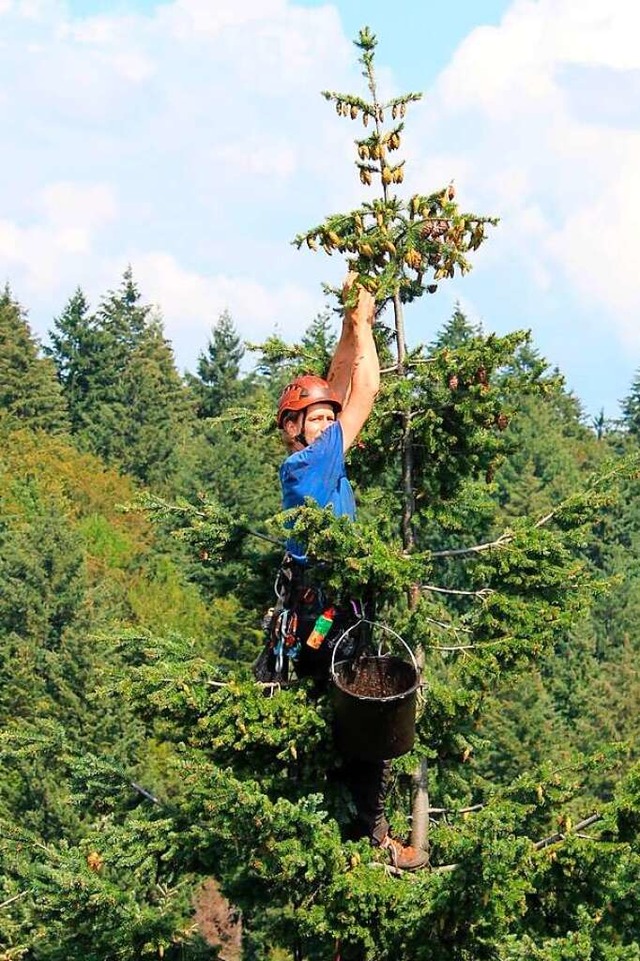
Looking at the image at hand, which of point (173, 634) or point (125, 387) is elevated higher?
point (125, 387)

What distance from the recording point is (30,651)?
112ft

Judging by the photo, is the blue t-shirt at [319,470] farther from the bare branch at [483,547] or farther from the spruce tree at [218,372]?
the spruce tree at [218,372]

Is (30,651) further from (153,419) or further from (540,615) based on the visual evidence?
(153,419)

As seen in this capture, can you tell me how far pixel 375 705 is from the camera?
6.70 meters

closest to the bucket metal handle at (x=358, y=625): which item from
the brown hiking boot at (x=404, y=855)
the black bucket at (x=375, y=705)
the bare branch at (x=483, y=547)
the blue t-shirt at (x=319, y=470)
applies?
the black bucket at (x=375, y=705)

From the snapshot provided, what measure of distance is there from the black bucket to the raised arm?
1331mm

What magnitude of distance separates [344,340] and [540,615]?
2020mm

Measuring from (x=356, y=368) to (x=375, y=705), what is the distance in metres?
2.12

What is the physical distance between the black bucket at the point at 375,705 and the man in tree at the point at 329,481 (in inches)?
12.3

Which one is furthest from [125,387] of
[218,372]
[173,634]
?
[173,634]

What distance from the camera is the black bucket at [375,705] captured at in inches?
266

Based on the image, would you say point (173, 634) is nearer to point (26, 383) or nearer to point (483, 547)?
point (483, 547)

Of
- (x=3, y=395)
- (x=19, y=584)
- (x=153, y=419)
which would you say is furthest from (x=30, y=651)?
(x=153, y=419)

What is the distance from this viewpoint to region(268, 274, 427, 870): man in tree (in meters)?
7.37
